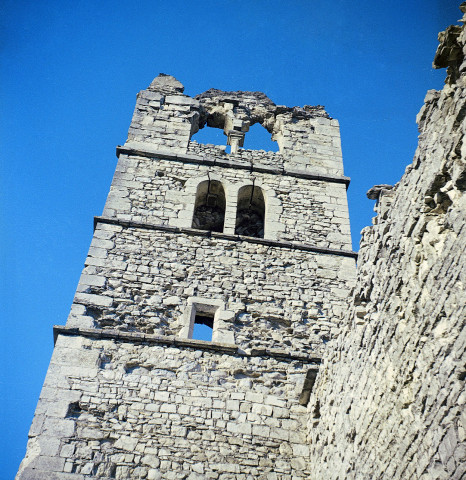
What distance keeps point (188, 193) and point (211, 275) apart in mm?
1822

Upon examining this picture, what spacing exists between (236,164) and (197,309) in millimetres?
3239

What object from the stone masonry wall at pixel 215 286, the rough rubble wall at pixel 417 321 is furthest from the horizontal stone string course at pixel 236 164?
the rough rubble wall at pixel 417 321

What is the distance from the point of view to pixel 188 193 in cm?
938

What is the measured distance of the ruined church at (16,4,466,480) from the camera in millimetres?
3658

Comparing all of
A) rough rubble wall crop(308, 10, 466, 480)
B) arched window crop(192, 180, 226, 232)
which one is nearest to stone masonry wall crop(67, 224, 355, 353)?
arched window crop(192, 180, 226, 232)

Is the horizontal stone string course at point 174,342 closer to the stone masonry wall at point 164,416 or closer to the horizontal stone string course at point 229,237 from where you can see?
the stone masonry wall at point 164,416

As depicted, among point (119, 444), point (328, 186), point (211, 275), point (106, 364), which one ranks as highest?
point (328, 186)

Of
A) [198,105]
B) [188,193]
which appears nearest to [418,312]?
[188,193]

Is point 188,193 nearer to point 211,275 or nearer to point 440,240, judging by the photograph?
point 211,275

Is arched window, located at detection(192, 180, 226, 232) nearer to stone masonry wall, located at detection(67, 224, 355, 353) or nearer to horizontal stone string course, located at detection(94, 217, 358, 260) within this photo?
horizontal stone string course, located at detection(94, 217, 358, 260)

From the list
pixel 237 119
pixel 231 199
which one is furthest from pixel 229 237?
pixel 237 119

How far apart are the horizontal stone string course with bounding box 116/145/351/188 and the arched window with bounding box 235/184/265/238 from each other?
0.44 meters

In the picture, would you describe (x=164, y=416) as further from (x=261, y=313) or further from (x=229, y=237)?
(x=229, y=237)

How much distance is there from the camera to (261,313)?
25.0ft
